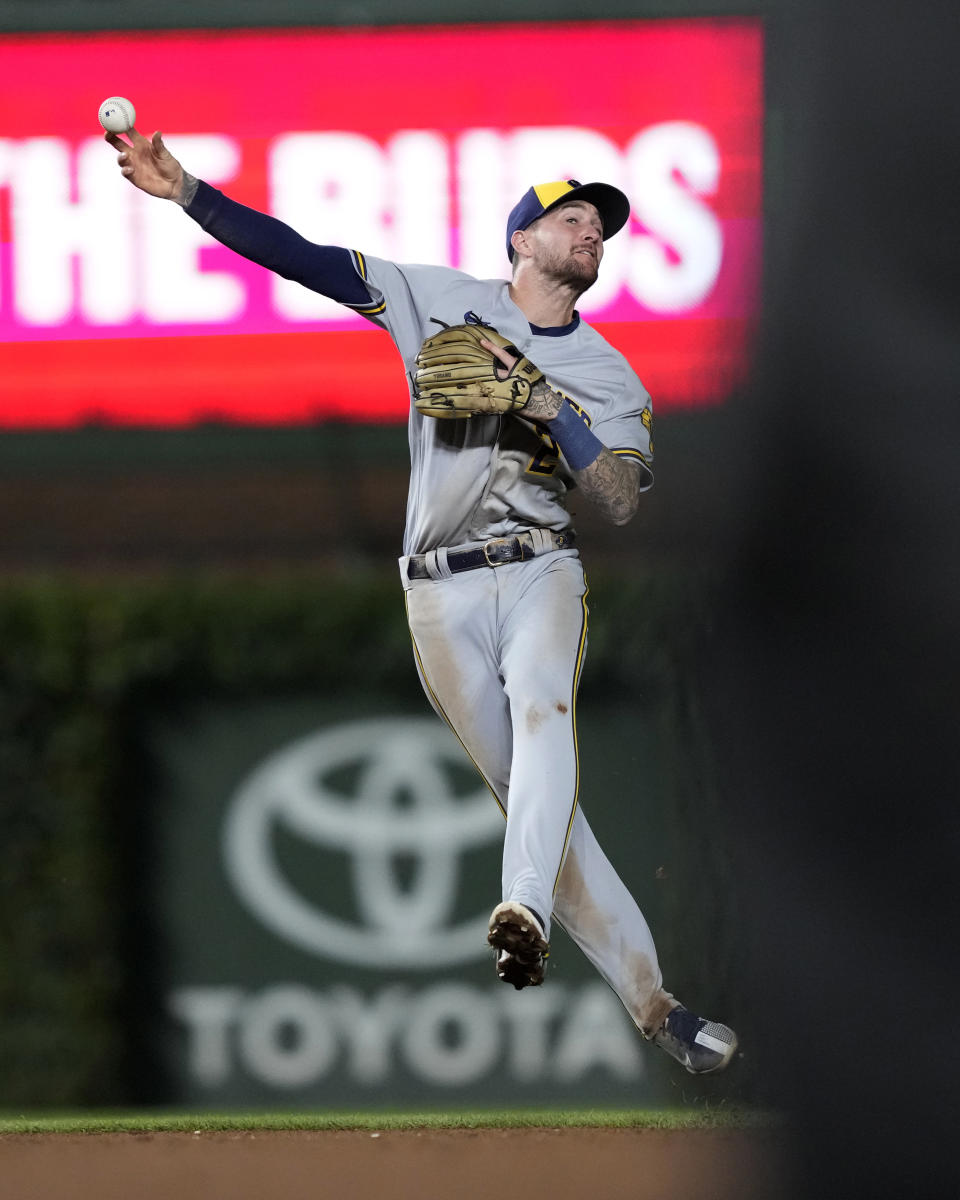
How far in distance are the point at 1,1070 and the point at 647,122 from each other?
399 centimetres

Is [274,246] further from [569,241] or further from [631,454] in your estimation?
[631,454]

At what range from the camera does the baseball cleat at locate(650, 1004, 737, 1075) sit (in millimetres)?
2557

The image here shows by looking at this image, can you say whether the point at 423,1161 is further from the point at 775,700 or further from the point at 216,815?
the point at 216,815

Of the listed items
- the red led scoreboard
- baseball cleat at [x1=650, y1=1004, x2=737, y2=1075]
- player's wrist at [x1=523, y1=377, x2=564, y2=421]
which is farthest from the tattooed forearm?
the red led scoreboard

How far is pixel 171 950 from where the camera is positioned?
5.20 metres

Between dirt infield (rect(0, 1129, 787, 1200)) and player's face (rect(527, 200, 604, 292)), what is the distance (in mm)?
1628

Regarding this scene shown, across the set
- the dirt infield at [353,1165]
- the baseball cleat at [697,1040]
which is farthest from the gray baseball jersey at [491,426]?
the dirt infield at [353,1165]

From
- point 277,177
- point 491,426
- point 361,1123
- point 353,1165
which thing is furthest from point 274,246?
point 277,177

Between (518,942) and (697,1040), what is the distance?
1.56 ft

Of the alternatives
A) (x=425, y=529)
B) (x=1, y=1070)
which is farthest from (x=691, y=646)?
(x=1, y=1070)

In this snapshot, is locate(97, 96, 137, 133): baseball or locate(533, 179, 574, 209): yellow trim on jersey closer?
locate(97, 96, 137, 133): baseball

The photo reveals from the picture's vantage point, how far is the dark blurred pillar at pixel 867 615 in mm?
1967

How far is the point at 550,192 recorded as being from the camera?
2.52 meters

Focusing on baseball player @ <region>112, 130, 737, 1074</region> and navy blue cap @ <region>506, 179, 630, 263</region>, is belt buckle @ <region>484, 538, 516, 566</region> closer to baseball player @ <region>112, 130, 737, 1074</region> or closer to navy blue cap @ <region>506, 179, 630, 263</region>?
baseball player @ <region>112, 130, 737, 1074</region>
